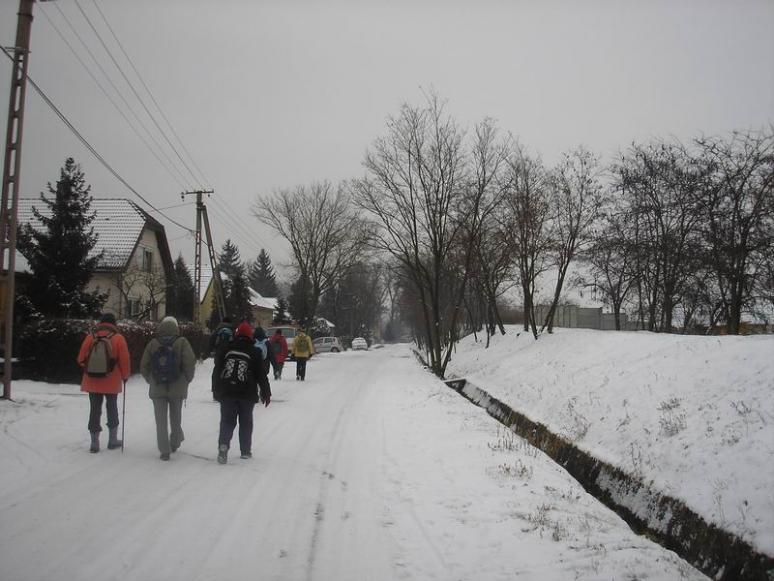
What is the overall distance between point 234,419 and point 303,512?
6.84 ft

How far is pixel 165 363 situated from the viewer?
690cm

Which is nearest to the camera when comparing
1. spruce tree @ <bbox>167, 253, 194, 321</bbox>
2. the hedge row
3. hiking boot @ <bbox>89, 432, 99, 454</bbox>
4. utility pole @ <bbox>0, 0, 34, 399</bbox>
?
hiking boot @ <bbox>89, 432, 99, 454</bbox>

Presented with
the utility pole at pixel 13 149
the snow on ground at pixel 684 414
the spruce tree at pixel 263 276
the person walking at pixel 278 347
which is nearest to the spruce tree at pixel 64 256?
the person walking at pixel 278 347

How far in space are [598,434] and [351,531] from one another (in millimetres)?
5269

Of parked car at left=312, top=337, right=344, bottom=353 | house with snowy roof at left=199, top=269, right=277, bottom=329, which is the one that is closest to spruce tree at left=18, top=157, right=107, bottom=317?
house with snowy roof at left=199, top=269, right=277, bottom=329

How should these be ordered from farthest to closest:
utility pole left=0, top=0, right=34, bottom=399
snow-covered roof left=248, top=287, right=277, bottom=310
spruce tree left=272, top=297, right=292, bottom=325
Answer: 1. snow-covered roof left=248, top=287, right=277, bottom=310
2. spruce tree left=272, top=297, right=292, bottom=325
3. utility pole left=0, top=0, right=34, bottom=399

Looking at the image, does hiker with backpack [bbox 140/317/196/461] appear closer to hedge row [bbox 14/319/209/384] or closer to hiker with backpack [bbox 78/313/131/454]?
hiker with backpack [bbox 78/313/131/454]

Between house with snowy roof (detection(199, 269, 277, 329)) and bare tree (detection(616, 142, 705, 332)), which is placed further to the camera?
house with snowy roof (detection(199, 269, 277, 329))

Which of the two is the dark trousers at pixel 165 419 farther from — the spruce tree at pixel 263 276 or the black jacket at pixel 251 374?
the spruce tree at pixel 263 276

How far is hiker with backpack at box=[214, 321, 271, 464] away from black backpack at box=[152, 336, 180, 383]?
20.8 inches

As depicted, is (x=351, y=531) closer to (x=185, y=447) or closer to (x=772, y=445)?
(x=185, y=447)

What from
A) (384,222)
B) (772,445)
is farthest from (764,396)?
(384,222)

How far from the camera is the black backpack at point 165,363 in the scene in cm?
685

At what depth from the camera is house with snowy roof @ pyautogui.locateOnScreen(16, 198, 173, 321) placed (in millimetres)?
28656
